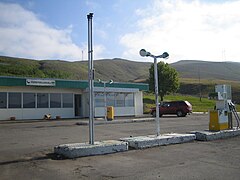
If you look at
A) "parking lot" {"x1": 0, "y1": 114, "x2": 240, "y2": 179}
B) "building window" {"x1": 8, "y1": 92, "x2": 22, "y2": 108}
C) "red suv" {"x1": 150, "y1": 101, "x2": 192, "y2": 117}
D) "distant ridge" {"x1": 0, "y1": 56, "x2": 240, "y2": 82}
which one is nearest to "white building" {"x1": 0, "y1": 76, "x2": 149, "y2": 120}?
"building window" {"x1": 8, "y1": 92, "x2": 22, "y2": 108}

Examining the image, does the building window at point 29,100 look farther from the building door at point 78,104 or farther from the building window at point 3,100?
the building door at point 78,104

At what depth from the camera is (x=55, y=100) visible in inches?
1169

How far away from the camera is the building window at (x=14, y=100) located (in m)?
26.9

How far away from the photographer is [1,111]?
26.3m

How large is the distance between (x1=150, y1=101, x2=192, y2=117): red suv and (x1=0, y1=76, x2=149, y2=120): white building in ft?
11.8

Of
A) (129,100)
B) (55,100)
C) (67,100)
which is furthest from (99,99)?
(55,100)

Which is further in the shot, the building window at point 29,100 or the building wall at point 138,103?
the building wall at point 138,103

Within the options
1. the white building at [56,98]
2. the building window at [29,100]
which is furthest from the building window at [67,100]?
the building window at [29,100]

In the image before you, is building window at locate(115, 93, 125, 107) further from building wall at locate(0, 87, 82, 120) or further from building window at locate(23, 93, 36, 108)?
building window at locate(23, 93, 36, 108)

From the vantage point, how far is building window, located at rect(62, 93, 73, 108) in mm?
30391

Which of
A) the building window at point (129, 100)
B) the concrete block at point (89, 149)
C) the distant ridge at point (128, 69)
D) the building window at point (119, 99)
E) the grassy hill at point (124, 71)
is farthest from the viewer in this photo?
the distant ridge at point (128, 69)

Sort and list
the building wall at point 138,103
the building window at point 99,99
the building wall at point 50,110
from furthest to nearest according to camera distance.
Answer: the building wall at point 138,103 < the building window at point 99,99 < the building wall at point 50,110

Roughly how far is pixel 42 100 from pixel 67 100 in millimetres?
2734

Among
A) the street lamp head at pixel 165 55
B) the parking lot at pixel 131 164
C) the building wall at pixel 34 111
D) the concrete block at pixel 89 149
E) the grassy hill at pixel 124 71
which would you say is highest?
the grassy hill at pixel 124 71
